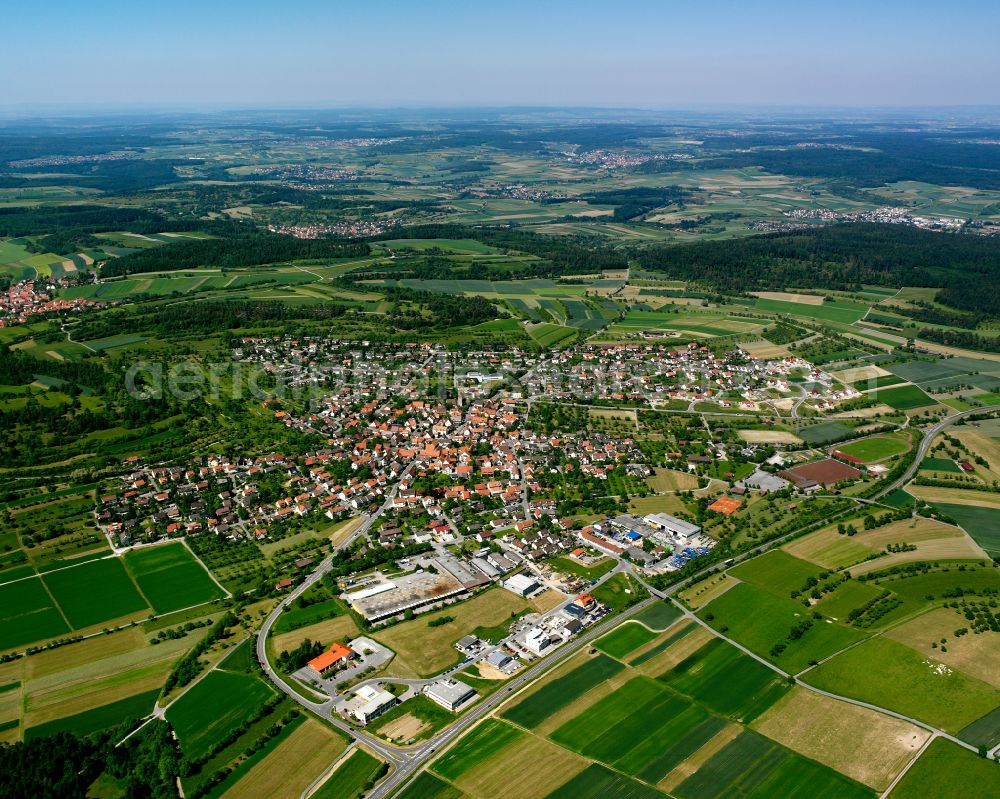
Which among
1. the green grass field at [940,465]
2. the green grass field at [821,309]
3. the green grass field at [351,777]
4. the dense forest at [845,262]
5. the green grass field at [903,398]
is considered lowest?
the green grass field at [351,777]

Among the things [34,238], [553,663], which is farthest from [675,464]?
[34,238]

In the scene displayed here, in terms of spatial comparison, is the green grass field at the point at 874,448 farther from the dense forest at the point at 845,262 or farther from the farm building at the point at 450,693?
the dense forest at the point at 845,262

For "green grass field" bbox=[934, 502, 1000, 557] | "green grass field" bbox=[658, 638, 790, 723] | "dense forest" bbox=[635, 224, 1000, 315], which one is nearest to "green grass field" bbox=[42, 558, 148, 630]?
"green grass field" bbox=[658, 638, 790, 723]

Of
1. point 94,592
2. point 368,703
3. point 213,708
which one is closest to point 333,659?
point 368,703

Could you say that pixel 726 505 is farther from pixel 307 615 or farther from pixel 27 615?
pixel 27 615

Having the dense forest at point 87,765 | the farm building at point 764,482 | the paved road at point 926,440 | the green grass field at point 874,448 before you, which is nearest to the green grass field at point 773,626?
the farm building at point 764,482

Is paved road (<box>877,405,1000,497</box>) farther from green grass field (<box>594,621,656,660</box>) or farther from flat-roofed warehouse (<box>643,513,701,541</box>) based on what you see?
green grass field (<box>594,621,656,660</box>)
